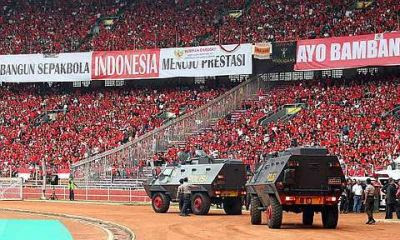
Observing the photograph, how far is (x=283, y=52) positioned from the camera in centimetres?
5247

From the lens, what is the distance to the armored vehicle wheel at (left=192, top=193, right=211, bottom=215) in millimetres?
32250

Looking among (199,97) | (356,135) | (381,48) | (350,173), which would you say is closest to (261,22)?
(199,97)

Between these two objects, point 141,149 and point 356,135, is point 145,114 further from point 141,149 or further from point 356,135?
point 356,135

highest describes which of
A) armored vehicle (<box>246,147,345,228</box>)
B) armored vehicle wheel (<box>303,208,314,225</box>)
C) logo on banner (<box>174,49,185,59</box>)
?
logo on banner (<box>174,49,185,59</box>)

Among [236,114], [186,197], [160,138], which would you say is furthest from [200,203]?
[236,114]

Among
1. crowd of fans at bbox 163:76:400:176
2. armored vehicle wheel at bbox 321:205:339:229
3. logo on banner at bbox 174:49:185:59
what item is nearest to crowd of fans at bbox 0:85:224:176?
logo on banner at bbox 174:49:185:59

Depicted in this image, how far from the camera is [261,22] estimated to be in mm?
56781

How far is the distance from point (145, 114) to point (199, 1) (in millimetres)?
10282

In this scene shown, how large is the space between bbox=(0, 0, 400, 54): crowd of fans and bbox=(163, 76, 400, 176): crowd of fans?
12.0 feet

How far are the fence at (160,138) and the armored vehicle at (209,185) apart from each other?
41.3 feet

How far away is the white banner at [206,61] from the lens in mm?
54281

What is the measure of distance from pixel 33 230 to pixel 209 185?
892cm

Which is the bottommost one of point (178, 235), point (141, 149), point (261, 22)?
point (178, 235)

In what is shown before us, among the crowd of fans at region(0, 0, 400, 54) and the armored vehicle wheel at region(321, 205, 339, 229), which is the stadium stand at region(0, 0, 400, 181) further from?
the armored vehicle wheel at region(321, 205, 339, 229)
